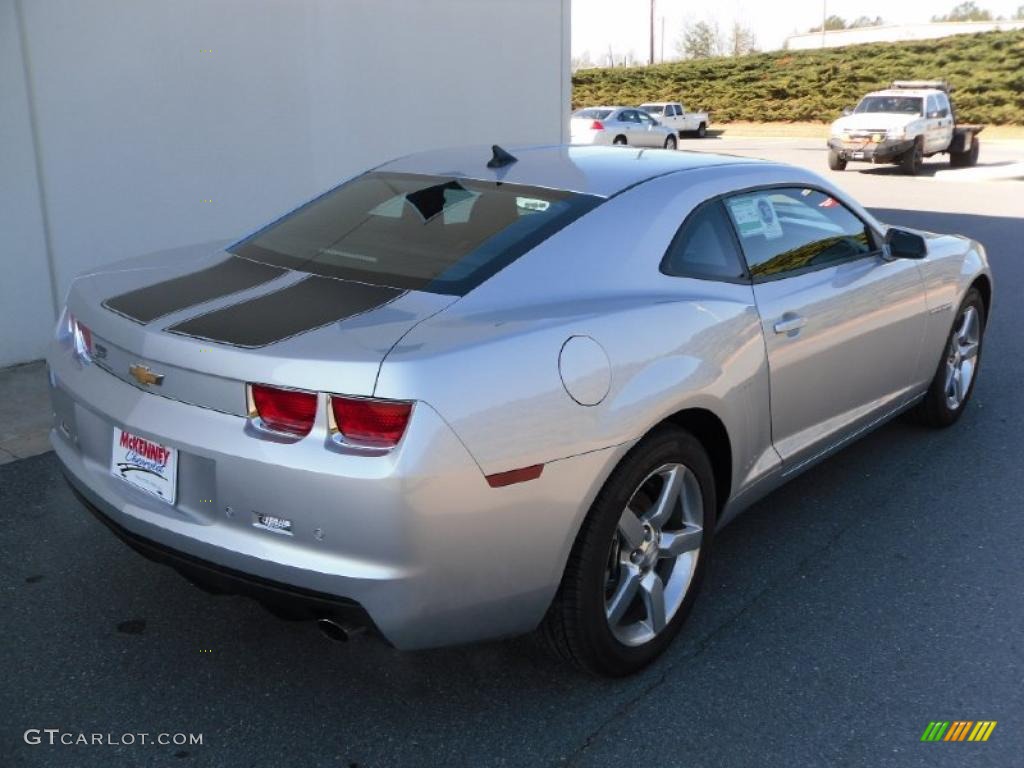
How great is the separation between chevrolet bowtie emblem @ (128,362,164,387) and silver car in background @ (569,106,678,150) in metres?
25.3

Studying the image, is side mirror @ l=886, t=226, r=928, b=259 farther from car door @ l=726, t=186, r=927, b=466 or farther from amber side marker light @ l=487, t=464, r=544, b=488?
amber side marker light @ l=487, t=464, r=544, b=488

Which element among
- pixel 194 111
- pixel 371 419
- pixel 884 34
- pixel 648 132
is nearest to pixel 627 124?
pixel 648 132

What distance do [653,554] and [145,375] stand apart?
1596 millimetres

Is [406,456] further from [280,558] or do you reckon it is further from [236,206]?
[236,206]

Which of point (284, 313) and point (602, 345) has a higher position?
point (284, 313)

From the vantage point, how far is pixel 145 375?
8.83ft

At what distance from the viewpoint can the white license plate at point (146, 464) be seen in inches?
104

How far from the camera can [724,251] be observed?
11.6 ft

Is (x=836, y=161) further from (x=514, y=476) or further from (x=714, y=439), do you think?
(x=514, y=476)

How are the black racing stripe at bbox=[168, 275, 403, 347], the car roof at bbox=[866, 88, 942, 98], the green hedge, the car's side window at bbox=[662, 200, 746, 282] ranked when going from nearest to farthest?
the black racing stripe at bbox=[168, 275, 403, 347] < the car's side window at bbox=[662, 200, 746, 282] < the car roof at bbox=[866, 88, 942, 98] < the green hedge

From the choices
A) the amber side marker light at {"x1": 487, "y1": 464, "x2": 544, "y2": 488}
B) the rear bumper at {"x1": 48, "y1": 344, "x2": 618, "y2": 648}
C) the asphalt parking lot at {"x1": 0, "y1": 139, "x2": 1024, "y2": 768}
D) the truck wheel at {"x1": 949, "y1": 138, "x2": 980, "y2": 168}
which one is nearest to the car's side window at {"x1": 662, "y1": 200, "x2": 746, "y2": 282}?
the rear bumper at {"x1": 48, "y1": 344, "x2": 618, "y2": 648}

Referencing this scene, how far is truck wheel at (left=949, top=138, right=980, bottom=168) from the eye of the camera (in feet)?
78.7

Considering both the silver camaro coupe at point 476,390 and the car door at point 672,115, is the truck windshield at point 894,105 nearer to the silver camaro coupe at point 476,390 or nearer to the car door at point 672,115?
the car door at point 672,115

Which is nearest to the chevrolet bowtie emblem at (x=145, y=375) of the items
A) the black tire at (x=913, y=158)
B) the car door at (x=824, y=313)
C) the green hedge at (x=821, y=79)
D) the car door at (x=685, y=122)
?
the car door at (x=824, y=313)
